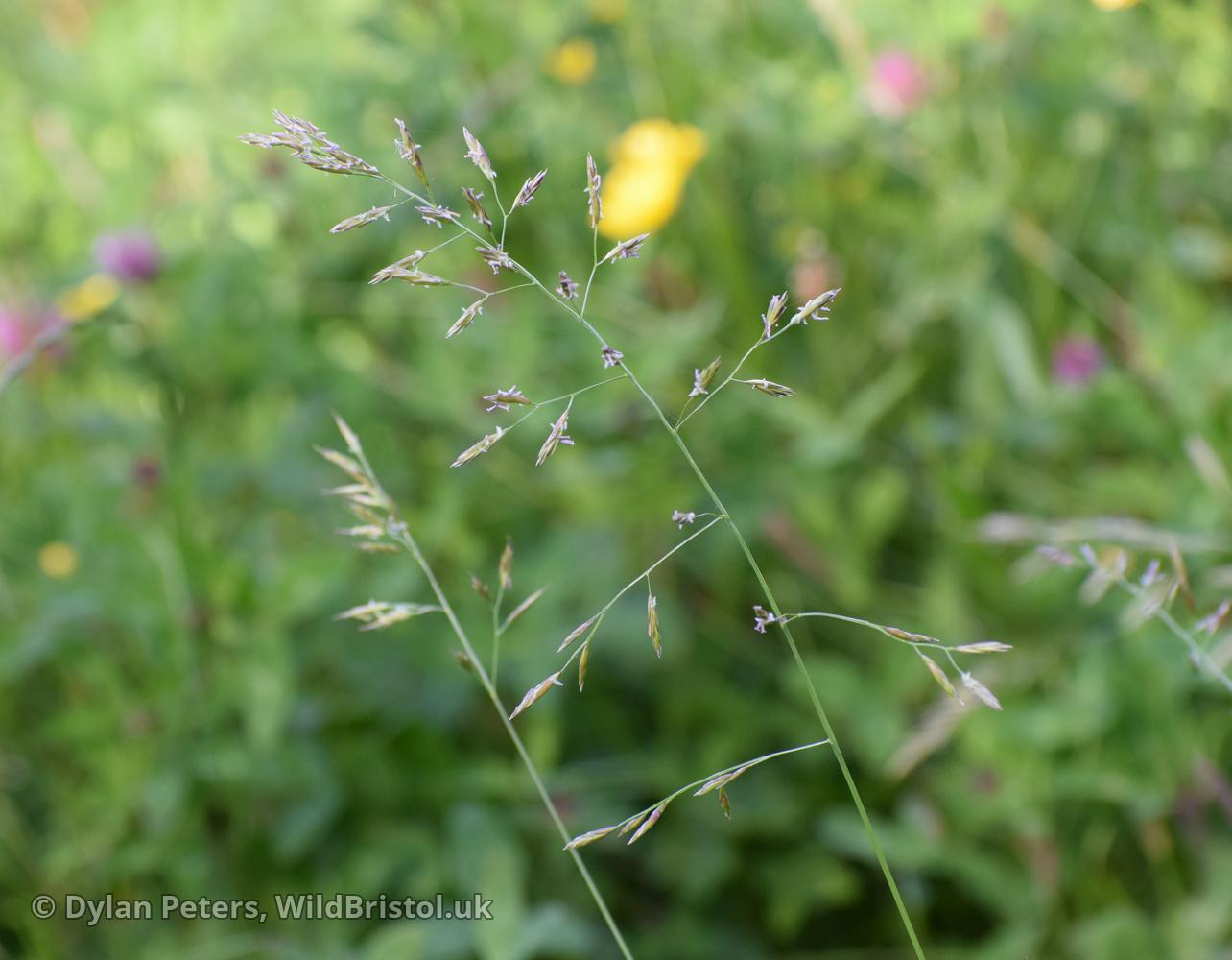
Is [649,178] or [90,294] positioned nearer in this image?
[90,294]

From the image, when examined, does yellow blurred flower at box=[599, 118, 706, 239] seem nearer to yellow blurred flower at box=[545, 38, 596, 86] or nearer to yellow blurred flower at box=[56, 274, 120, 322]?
yellow blurred flower at box=[545, 38, 596, 86]

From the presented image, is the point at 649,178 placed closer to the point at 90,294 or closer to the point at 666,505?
the point at 666,505

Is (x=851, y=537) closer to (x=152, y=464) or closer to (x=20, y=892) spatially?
(x=152, y=464)

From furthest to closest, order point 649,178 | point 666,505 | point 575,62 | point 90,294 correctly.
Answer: point 575,62
point 649,178
point 90,294
point 666,505

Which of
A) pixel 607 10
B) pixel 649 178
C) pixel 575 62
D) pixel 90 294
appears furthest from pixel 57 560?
pixel 607 10

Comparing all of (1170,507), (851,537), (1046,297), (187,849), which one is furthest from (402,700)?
(1046,297)

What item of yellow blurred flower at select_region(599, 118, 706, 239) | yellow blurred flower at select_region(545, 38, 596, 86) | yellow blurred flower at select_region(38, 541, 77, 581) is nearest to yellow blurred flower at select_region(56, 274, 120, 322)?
yellow blurred flower at select_region(38, 541, 77, 581)

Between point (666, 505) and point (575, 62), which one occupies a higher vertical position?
point (575, 62)
